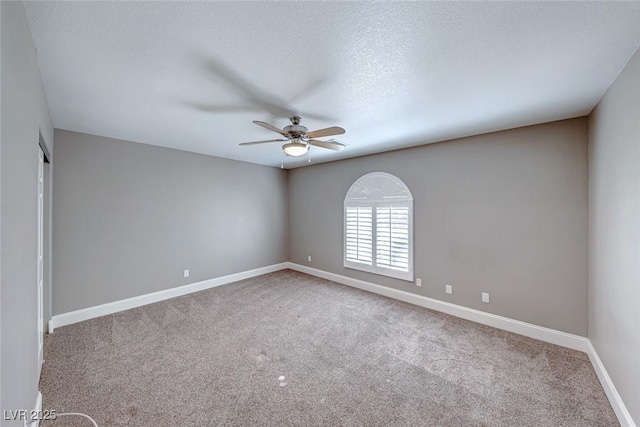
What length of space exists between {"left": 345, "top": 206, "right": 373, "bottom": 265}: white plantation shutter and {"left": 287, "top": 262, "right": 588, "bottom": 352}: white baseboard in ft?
1.52

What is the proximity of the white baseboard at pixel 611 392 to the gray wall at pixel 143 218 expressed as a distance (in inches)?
198

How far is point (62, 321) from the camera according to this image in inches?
125

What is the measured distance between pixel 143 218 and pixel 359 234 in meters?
3.56

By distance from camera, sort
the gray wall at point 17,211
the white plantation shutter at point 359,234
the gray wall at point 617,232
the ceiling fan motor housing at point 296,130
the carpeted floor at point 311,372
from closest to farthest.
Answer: the gray wall at point 17,211
the gray wall at point 617,232
the carpeted floor at point 311,372
the ceiling fan motor housing at point 296,130
the white plantation shutter at point 359,234

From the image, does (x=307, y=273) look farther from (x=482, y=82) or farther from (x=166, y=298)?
(x=482, y=82)

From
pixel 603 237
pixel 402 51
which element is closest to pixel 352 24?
pixel 402 51

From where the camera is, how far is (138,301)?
3801 millimetres

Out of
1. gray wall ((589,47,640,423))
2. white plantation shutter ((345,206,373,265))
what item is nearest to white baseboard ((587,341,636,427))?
gray wall ((589,47,640,423))

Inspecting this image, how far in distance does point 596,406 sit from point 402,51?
2997 millimetres

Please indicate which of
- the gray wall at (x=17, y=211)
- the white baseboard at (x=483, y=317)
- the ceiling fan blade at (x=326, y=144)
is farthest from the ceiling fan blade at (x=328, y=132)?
the white baseboard at (x=483, y=317)

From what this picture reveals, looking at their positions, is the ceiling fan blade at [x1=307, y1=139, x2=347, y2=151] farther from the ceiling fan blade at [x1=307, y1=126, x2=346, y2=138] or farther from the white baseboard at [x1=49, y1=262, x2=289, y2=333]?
the white baseboard at [x1=49, y1=262, x2=289, y2=333]

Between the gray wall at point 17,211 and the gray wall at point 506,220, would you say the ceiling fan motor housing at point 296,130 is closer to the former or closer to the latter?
the gray wall at point 17,211

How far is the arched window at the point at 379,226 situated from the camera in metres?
4.02

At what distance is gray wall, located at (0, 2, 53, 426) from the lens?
1.09m
